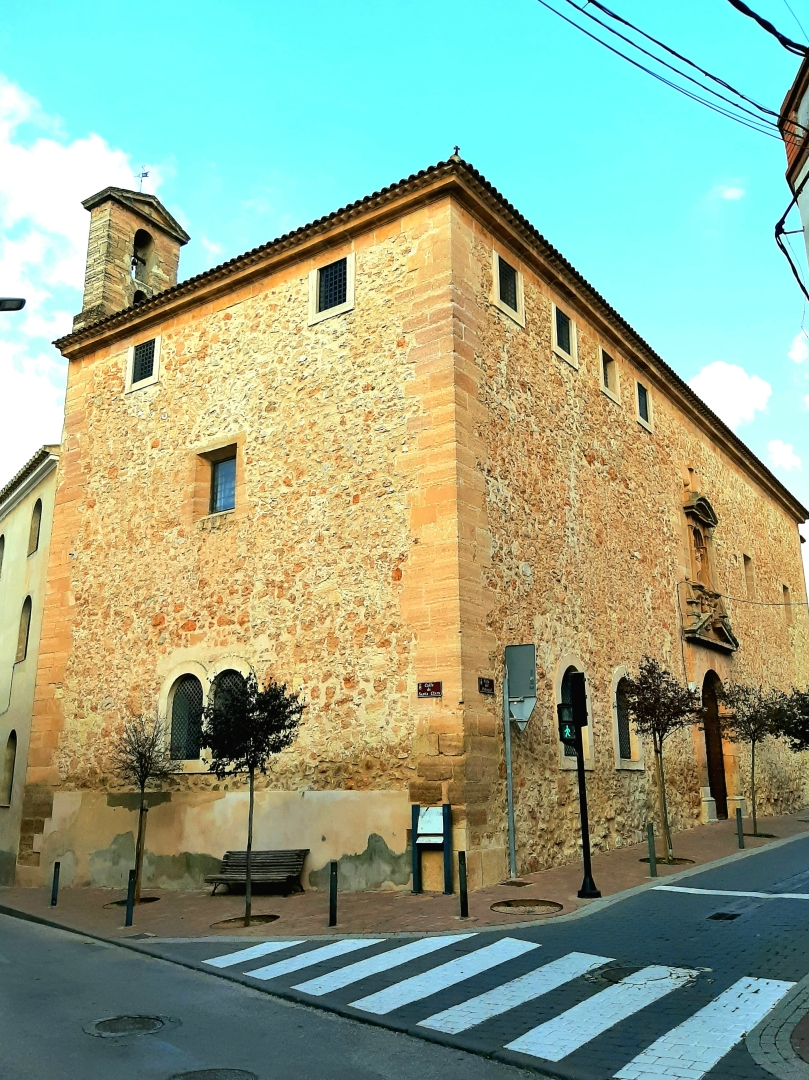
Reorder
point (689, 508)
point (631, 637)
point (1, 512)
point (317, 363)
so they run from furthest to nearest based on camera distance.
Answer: point (1, 512), point (689, 508), point (631, 637), point (317, 363)

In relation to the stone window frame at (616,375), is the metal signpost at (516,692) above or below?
below

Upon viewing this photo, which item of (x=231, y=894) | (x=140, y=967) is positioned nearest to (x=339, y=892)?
(x=231, y=894)

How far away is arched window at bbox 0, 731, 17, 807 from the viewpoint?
20625mm

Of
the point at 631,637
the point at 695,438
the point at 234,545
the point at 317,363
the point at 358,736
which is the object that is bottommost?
the point at 358,736

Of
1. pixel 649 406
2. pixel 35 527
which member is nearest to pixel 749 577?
pixel 649 406

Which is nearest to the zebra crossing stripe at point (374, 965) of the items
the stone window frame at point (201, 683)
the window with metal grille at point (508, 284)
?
the stone window frame at point (201, 683)

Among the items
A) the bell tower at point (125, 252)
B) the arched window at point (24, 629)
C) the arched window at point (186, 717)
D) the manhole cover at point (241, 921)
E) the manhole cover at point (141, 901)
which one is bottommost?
the manhole cover at point (141, 901)

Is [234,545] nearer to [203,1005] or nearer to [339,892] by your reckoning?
→ [339,892]

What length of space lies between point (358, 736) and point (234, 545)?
14.1 ft

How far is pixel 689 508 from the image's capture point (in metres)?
22.0

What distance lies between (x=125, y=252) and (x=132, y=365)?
3.36m

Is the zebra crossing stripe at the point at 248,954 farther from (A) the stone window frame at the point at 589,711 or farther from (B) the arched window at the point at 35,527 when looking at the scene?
(B) the arched window at the point at 35,527

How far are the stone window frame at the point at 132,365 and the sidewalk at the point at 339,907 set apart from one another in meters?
9.42

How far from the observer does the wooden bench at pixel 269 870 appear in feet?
41.2
